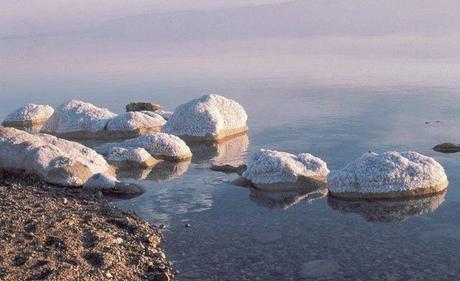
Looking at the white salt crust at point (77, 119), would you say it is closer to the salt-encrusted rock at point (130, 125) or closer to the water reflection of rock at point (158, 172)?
the salt-encrusted rock at point (130, 125)

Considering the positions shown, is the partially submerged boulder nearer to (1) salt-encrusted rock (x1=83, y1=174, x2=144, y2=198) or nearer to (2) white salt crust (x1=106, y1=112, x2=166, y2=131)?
(2) white salt crust (x1=106, y1=112, x2=166, y2=131)

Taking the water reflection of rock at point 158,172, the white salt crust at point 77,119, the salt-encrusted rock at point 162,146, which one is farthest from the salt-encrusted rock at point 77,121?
the water reflection of rock at point 158,172

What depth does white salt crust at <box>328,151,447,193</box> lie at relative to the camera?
18.1 metres

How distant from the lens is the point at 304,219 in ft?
54.3

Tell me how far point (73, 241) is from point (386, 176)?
9.35m

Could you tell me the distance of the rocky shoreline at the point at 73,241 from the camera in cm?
1234

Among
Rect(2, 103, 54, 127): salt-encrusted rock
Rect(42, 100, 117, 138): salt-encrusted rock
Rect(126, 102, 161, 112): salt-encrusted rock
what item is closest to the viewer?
Rect(42, 100, 117, 138): salt-encrusted rock

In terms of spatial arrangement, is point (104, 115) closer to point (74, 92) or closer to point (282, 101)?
point (282, 101)

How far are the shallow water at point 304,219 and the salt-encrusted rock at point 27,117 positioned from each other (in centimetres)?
1314

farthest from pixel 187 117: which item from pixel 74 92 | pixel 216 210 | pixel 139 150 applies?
pixel 74 92

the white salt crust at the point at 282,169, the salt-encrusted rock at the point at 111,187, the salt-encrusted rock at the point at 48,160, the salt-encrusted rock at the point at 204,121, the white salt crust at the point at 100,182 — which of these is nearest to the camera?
the salt-encrusted rock at the point at 111,187

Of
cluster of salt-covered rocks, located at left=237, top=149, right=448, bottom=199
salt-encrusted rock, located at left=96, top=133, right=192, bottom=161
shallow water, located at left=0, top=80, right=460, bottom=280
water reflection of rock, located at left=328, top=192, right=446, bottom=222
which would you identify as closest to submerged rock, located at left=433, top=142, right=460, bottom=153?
shallow water, located at left=0, top=80, right=460, bottom=280

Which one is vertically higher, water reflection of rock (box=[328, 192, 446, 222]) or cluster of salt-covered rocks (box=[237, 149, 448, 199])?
cluster of salt-covered rocks (box=[237, 149, 448, 199])

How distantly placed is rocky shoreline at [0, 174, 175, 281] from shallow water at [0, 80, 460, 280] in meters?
0.72
